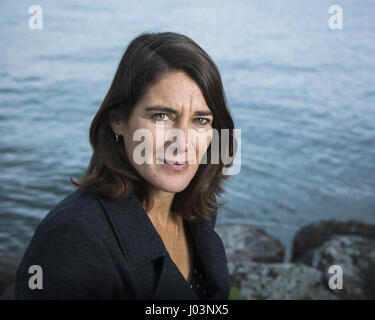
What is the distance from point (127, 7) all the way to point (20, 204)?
1240 centimetres

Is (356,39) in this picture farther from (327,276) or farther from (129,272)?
(129,272)

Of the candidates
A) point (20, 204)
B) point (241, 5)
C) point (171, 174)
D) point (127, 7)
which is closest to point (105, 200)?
point (171, 174)

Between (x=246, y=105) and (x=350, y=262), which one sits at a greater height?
(x=246, y=105)

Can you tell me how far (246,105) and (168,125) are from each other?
797 cm

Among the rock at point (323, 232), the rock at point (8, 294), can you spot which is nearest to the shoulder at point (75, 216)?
the rock at point (8, 294)

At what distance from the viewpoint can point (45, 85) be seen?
10477mm

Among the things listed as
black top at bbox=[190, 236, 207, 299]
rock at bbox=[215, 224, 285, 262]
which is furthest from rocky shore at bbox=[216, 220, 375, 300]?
black top at bbox=[190, 236, 207, 299]

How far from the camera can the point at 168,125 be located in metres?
1.86

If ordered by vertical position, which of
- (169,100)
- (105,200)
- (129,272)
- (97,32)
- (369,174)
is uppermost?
(97,32)

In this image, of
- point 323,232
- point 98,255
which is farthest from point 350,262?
point 98,255

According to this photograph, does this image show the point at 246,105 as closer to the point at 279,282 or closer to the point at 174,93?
the point at 279,282

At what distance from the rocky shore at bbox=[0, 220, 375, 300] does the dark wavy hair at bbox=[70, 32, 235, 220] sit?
201cm

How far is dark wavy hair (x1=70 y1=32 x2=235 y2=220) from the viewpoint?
1867 millimetres

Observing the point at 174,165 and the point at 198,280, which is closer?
the point at 174,165
